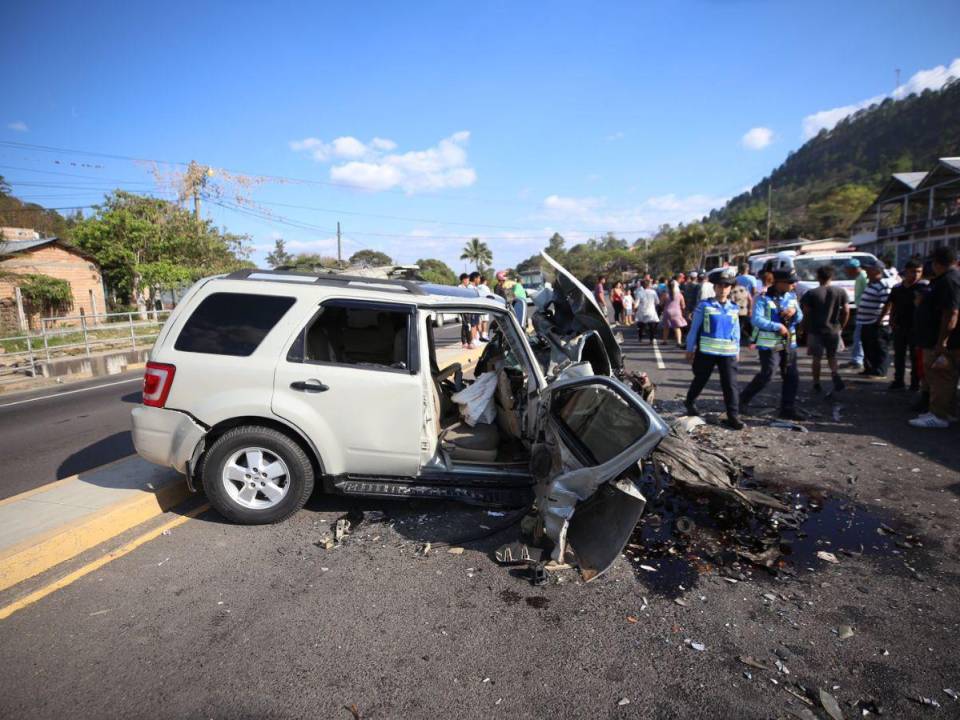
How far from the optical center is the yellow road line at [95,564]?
10.2 feet

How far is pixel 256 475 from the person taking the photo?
3.94 metres

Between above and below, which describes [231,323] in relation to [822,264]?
below

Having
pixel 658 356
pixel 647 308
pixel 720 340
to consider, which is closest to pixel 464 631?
pixel 720 340

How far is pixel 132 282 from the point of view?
30.7m

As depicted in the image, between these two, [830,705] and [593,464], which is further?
[593,464]

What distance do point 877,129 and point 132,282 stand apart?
13806cm

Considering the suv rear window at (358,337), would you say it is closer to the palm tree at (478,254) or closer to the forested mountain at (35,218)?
the forested mountain at (35,218)

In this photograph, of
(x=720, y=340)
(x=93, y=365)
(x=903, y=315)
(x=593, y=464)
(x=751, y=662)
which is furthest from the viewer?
(x=93, y=365)


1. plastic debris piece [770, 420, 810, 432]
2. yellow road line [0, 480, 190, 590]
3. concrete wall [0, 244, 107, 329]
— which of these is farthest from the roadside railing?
plastic debris piece [770, 420, 810, 432]

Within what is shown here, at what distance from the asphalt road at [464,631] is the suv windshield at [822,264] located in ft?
40.1

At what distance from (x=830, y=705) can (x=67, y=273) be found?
115 ft

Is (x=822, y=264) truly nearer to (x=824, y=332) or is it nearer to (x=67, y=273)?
(x=824, y=332)

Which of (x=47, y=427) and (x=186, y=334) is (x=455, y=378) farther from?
(x=47, y=427)

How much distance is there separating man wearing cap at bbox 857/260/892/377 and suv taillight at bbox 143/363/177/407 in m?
9.62
